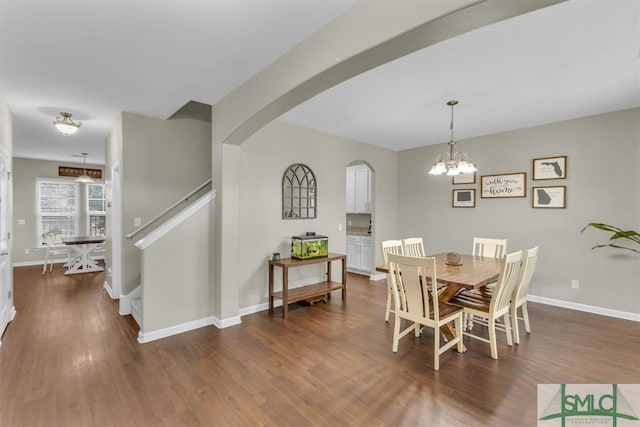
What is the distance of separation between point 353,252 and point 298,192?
2.49 m

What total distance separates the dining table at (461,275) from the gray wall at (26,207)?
336 inches

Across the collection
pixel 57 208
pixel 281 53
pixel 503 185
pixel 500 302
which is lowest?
pixel 500 302

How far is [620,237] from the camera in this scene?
11.6ft

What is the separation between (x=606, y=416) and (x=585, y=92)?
3042mm

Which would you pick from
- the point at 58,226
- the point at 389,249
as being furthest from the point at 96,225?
the point at 389,249

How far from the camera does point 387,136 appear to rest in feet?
16.0

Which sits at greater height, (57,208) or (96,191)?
(96,191)

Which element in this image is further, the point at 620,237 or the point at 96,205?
the point at 96,205

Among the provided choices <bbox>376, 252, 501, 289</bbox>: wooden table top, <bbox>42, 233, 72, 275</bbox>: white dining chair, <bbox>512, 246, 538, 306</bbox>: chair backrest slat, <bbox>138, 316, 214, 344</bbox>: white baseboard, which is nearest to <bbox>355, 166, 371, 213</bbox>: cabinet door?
<bbox>376, 252, 501, 289</bbox>: wooden table top

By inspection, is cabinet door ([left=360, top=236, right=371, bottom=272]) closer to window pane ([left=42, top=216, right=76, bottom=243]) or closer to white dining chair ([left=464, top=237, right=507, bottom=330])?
white dining chair ([left=464, top=237, right=507, bottom=330])

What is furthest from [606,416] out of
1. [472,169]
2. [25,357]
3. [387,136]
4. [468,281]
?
[25,357]

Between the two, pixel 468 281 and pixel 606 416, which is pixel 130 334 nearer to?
pixel 468 281

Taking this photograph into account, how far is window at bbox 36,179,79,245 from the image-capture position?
7.10 m

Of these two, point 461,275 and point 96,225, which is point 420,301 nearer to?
point 461,275
